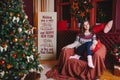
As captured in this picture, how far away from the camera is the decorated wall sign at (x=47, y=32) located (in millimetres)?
4547

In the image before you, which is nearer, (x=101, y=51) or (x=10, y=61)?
(x=10, y=61)

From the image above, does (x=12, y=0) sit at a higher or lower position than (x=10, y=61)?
higher

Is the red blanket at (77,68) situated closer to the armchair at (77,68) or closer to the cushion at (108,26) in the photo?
the armchair at (77,68)

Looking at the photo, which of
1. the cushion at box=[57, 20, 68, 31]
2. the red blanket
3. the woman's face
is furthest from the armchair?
the cushion at box=[57, 20, 68, 31]

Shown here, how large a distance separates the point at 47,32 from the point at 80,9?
0.96 metres

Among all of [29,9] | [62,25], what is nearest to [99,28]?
[62,25]

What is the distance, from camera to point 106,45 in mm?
4199

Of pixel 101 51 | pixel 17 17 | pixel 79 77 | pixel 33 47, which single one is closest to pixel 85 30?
pixel 101 51

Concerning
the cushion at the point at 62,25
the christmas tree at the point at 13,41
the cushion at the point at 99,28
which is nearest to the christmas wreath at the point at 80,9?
Answer: the cushion at the point at 62,25

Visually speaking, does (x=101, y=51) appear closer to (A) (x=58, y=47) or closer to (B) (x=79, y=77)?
(B) (x=79, y=77)

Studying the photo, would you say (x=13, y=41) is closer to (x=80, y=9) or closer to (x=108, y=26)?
(x=108, y=26)

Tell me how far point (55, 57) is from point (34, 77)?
154 cm

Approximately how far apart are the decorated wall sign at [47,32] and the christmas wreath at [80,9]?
19.3 inches

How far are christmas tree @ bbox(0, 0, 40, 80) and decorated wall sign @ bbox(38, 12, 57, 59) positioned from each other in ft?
5.35
